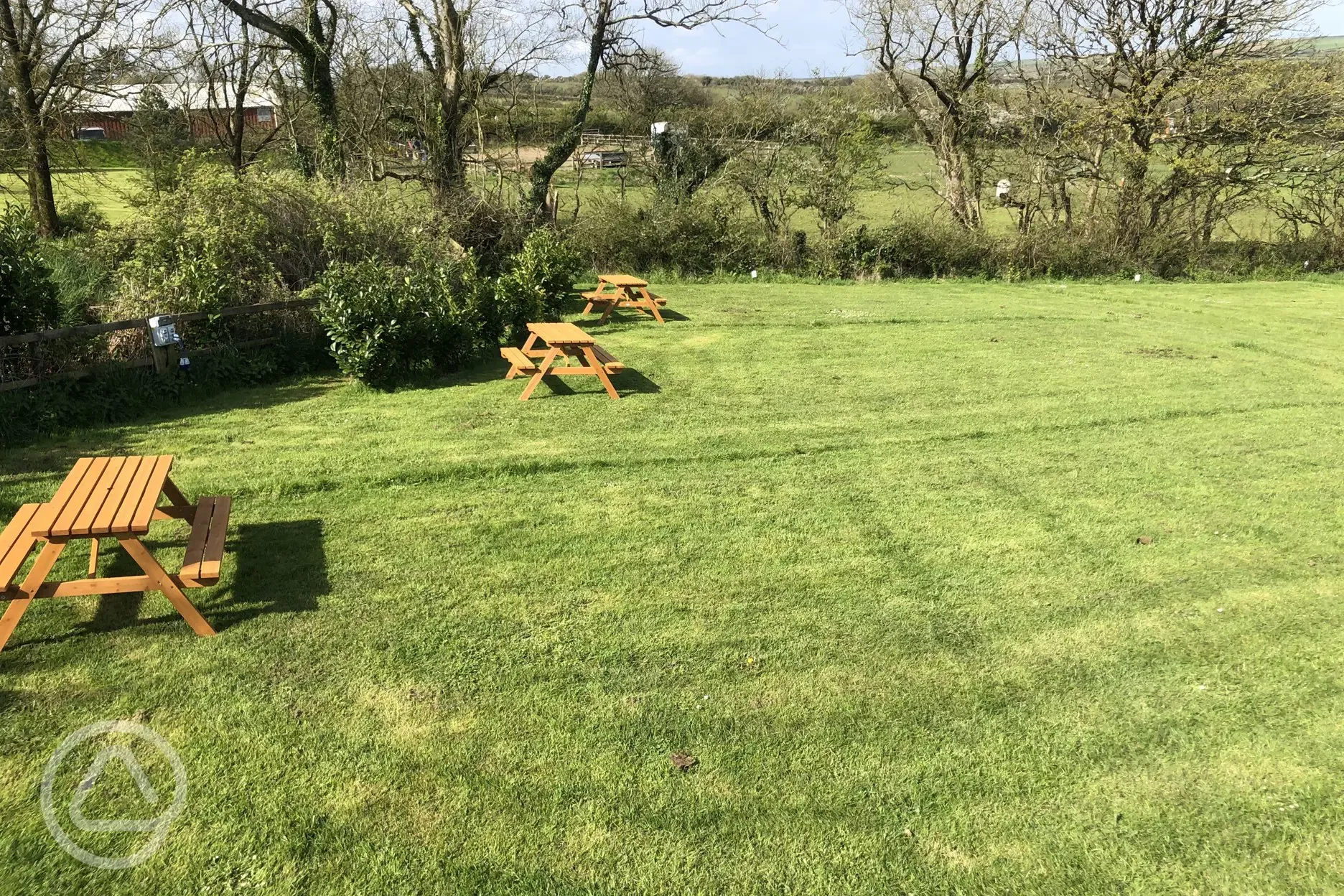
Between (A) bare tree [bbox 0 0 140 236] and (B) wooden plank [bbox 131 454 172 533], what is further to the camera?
Answer: (A) bare tree [bbox 0 0 140 236]

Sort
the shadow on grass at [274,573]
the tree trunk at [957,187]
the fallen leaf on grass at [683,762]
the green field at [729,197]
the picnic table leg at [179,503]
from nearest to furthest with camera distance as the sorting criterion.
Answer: the fallen leaf on grass at [683,762] < the shadow on grass at [274,573] < the picnic table leg at [179,503] < the green field at [729,197] < the tree trunk at [957,187]

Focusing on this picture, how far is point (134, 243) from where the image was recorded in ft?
30.7

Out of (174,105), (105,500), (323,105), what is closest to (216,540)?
(105,500)

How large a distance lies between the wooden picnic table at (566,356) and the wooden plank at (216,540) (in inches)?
139

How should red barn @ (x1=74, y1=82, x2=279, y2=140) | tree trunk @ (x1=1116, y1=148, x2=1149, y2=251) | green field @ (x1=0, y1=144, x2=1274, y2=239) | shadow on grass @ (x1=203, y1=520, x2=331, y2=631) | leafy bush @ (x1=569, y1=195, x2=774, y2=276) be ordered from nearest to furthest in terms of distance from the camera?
1. shadow on grass @ (x1=203, y1=520, x2=331, y2=631)
2. leafy bush @ (x1=569, y1=195, x2=774, y2=276)
3. red barn @ (x1=74, y1=82, x2=279, y2=140)
4. green field @ (x1=0, y1=144, x2=1274, y2=239)
5. tree trunk @ (x1=1116, y1=148, x2=1149, y2=251)

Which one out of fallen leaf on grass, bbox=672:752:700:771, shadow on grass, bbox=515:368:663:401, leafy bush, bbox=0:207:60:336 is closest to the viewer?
fallen leaf on grass, bbox=672:752:700:771

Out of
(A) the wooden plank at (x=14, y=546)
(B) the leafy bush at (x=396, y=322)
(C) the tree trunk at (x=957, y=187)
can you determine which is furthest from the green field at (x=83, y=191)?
(C) the tree trunk at (x=957, y=187)

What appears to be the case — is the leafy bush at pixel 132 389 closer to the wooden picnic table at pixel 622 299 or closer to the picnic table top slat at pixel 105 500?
the picnic table top slat at pixel 105 500

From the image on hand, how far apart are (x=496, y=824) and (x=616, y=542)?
2.18 meters

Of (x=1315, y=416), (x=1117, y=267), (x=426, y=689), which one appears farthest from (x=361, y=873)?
(x=1117, y=267)

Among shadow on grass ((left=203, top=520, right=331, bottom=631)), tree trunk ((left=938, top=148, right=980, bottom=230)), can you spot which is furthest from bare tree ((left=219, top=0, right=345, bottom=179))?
tree trunk ((left=938, top=148, right=980, bottom=230))

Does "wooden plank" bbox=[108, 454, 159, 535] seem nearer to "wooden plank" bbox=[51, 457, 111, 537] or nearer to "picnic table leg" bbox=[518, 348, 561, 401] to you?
"wooden plank" bbox=[51, 457, 111, 537]

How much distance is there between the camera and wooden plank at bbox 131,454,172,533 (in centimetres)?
335

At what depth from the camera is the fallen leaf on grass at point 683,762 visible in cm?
295
